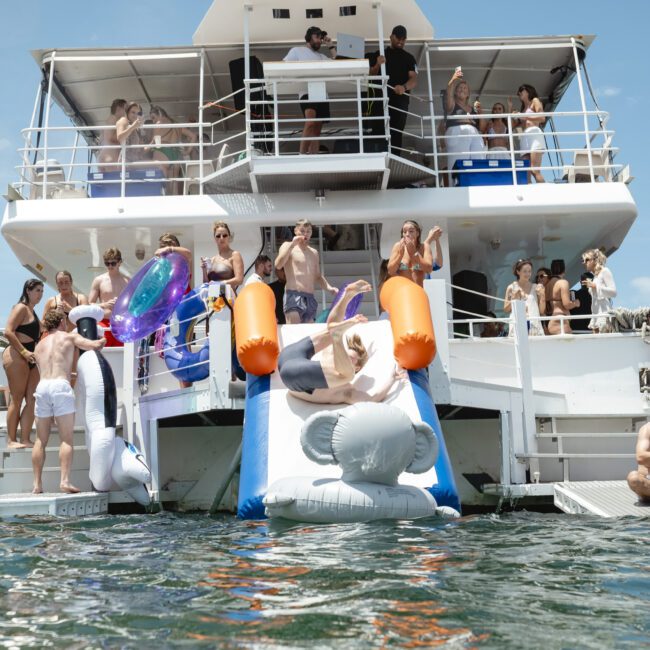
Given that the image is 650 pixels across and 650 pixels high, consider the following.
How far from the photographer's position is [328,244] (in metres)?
14.4

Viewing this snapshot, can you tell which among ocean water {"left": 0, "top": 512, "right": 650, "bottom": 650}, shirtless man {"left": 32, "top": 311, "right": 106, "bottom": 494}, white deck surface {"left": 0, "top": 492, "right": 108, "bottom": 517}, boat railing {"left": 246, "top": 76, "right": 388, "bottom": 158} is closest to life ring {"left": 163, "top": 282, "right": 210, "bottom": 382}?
shirtless man {"left": 32, "top": 311, "right": 106, "bottom": 494}

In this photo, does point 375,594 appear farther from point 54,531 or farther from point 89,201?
point 89,201

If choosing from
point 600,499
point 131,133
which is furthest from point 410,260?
point 131,133

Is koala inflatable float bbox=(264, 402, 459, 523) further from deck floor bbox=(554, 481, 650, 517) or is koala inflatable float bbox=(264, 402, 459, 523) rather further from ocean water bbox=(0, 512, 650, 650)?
deck floor bbox=(554, 481, 650, 517)

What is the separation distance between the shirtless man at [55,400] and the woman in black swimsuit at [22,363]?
79cm

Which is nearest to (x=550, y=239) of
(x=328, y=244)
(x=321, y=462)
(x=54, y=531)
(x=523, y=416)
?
(x=328, y=244)

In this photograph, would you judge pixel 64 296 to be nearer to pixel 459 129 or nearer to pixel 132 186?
pixel 132 186

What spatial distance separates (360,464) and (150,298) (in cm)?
359

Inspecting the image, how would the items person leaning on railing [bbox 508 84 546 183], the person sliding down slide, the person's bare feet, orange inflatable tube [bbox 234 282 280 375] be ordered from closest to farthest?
the person sliding down slide → the person's bare feet → orange inflatable tube [bbox 234 282 280 375] → person leaning on railing [bbox 508 84 546 183]

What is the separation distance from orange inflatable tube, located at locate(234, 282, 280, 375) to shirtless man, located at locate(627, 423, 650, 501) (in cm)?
334

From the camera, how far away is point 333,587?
4.31 m

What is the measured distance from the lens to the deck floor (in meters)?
7.10

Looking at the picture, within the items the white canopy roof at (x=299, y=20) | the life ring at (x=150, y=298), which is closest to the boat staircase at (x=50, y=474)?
the life ring at (x=150, y=298)

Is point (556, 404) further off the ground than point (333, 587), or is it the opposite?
point (556, 404)
